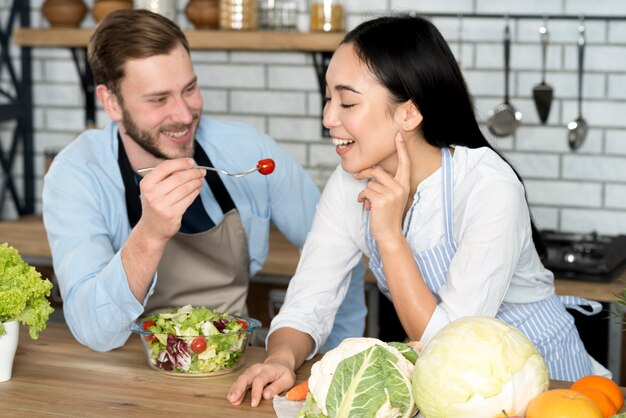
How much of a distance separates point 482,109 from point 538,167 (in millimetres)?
324

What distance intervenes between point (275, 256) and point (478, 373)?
7.03 feet

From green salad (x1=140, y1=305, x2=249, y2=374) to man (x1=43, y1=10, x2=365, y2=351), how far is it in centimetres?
24

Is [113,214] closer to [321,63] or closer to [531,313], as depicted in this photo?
[531,313]

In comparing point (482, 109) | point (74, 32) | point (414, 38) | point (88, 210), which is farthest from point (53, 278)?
point (414, 38)

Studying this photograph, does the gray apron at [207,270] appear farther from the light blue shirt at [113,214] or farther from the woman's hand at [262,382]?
the woman's hand at [262,382]

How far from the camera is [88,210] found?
2574 mm

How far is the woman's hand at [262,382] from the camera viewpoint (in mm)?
1894

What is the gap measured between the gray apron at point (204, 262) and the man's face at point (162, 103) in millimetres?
106

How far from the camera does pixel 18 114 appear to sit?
14.8ft

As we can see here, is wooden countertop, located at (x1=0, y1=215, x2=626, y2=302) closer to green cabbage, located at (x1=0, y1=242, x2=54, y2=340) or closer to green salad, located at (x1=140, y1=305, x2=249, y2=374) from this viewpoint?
green salad, located at (x1=140, y1=305, x2=249, y2=374)

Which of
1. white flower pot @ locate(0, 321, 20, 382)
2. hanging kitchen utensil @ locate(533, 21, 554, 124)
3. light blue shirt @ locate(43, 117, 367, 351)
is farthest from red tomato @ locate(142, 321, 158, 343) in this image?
hanging kitchen utensil @ locate(533, 21, 554, 124)

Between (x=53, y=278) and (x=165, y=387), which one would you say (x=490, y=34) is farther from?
(x=165, y=387)

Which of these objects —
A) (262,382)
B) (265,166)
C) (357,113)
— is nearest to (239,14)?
(265,166)

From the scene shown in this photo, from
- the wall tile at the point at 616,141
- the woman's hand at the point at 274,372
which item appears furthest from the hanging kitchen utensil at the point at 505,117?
the woman's hand at the point at 274,372
